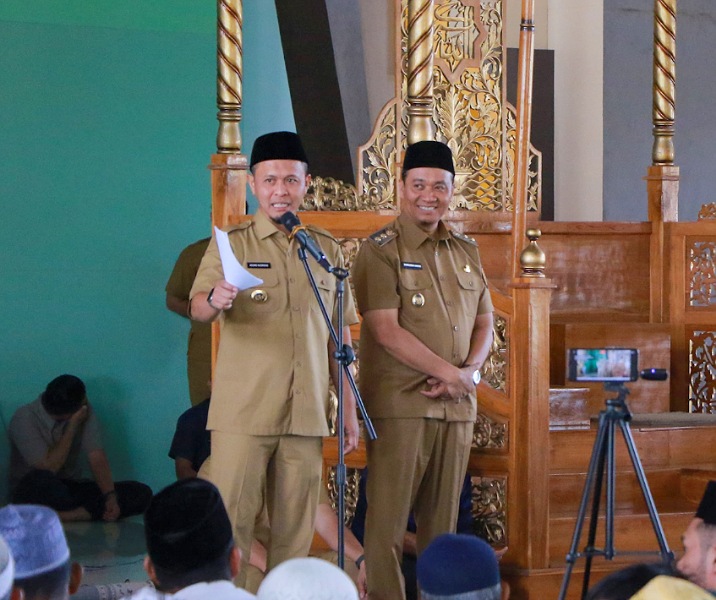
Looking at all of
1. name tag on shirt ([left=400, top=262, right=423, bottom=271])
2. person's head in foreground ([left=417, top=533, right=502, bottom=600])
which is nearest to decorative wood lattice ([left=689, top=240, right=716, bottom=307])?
name tag on shirt ([left=400, top=262, right=423, bottom=271])

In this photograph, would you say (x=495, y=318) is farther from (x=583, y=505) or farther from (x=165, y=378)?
(x=165, y=378)

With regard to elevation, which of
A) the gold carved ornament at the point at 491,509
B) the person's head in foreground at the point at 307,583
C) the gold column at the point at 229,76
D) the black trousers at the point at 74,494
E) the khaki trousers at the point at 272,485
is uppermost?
the gold column at the point at 229,76

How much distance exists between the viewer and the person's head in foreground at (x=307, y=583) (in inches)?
76.2

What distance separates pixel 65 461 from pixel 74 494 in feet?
0.62

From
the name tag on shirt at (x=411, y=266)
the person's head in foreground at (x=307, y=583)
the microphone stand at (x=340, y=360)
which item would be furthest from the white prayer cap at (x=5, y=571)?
the name tag on shirt at (x=411, y=266)

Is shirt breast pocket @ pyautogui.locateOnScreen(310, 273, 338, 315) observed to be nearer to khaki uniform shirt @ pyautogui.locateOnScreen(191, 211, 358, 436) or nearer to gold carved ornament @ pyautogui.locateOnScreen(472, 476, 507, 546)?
khaki uniform shirt @ pyautogui.locateOnScreen(191, 211, 358, 436)

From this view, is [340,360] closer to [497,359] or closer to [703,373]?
[497,359]

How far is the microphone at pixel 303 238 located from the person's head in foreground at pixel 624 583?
1558mm

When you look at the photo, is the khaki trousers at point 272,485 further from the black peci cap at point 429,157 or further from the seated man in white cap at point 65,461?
the seated man in white cap at point 65,461

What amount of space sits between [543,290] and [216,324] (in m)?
1.25

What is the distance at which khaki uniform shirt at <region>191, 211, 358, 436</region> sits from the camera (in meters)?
3.72

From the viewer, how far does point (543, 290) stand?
470cm

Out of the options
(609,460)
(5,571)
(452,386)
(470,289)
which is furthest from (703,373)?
(5,571)

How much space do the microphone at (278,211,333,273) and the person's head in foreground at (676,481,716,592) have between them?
1.25 m
